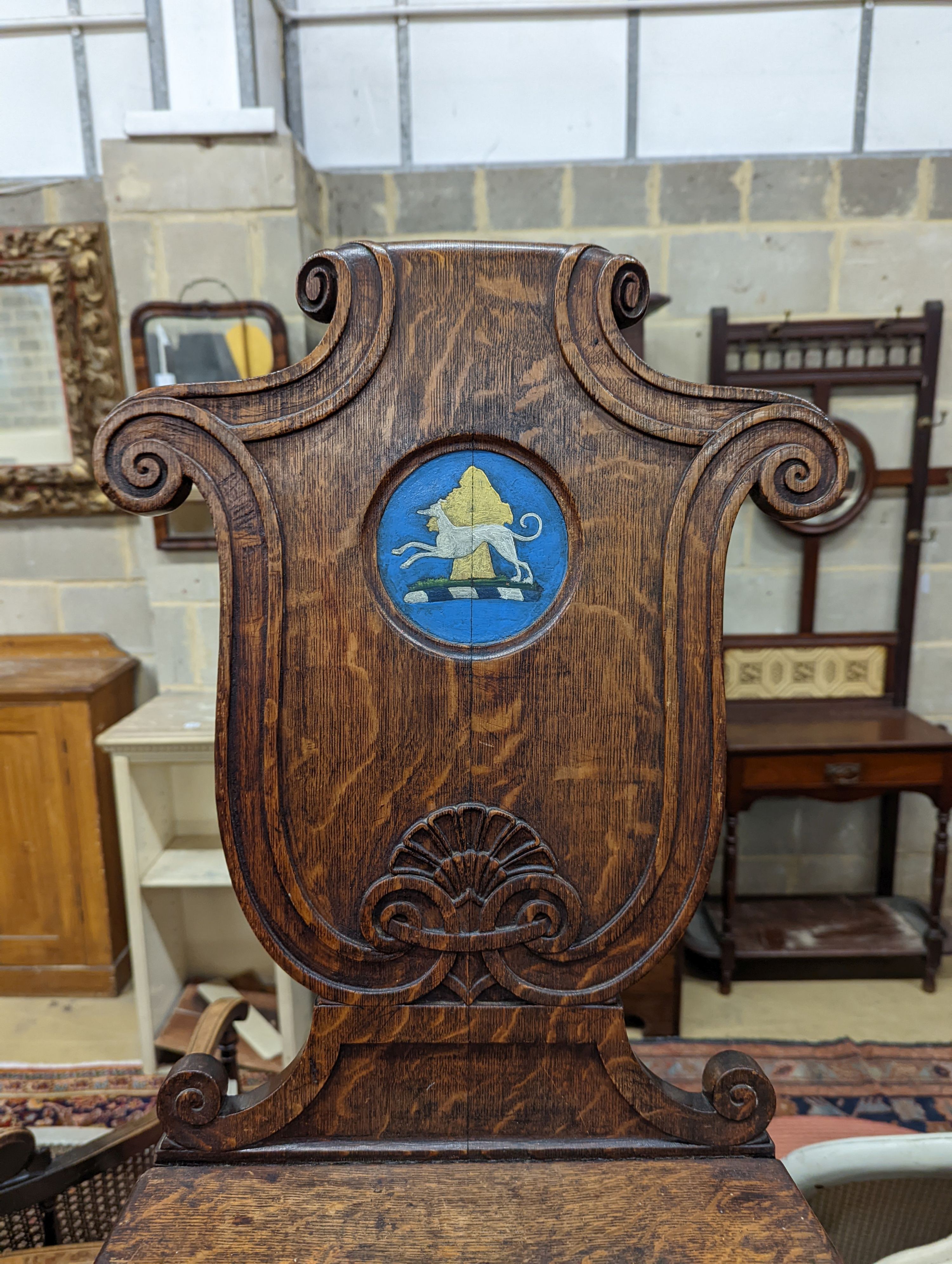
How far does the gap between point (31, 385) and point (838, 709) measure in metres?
2.71

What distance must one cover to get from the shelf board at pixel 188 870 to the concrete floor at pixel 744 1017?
545mm

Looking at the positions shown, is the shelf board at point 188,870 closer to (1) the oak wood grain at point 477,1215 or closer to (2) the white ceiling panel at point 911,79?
(1) the oak wood grain at point 477,1215

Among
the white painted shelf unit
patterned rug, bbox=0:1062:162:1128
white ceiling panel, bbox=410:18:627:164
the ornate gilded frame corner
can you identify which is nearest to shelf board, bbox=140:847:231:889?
the white painted shelf unit

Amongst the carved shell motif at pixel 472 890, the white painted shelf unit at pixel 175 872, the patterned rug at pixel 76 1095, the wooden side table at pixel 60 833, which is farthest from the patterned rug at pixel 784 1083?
the carved shell motif at pixel 472 890

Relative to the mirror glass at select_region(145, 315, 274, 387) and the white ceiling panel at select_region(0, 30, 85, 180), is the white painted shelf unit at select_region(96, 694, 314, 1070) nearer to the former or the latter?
the mirror glass at select_region(145, 315, 274, 387)

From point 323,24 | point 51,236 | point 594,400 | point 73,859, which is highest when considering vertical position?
point 323,24

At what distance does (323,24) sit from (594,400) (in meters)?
2.28

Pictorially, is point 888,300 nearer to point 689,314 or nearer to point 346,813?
point 689,314

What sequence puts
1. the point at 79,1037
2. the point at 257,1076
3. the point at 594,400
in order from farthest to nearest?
the point at 79,1037, the point at 257,1076, the point at 594,400

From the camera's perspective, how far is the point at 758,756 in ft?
7.55

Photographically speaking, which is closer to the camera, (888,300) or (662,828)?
(662,828)

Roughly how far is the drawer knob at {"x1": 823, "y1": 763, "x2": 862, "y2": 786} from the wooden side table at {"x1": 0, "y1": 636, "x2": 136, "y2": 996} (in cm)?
210

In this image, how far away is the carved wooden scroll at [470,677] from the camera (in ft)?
2.46

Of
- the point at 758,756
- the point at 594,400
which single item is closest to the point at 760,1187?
the point at 594,400
